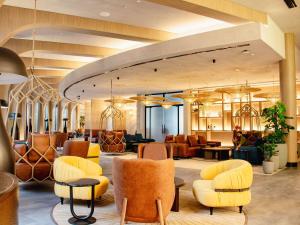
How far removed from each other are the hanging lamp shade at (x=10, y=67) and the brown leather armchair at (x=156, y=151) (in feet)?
10.00

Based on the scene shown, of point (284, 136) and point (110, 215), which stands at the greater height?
point (284, 136)

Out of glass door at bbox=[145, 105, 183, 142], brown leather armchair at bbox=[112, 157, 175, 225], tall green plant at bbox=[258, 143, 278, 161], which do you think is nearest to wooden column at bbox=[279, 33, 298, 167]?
tall green plant at bbox=[258, 143, 278, 161]

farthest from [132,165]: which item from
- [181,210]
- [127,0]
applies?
[127,0]

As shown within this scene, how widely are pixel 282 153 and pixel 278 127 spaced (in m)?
0.77

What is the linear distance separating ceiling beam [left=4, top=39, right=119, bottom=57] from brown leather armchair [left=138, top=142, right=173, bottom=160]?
5164mm

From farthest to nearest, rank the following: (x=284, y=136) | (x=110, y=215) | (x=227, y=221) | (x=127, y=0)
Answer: (x=284, y=136) < (x=127, y=0) < (x=110, y=215) < (x=227, y=221)

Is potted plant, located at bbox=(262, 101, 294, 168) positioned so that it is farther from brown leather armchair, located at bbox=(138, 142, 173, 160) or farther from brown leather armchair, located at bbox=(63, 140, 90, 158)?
brown leather armchair, located at bbox=(63, 140, 90, 158)

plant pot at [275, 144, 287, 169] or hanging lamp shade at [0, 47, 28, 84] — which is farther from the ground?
hanging lamp shade at [0, 47, 28, 84]

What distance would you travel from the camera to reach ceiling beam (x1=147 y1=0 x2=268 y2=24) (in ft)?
17.5

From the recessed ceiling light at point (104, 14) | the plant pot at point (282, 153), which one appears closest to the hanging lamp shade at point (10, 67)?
the recessed ceiling light at point (104, 14)

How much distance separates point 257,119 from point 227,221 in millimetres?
10466

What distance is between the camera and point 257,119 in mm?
13305

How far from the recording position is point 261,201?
4.69 meters

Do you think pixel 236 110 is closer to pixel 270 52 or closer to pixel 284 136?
pixel 284 136
